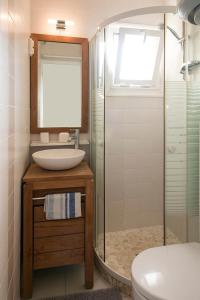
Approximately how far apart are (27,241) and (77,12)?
2079 millimetres

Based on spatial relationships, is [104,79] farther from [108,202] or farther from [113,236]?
[113,236]

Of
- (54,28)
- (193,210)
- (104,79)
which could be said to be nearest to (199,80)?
(104,79)

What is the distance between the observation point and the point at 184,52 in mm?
A: 1770

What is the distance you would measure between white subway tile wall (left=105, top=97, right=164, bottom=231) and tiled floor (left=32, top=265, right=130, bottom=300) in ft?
1.94

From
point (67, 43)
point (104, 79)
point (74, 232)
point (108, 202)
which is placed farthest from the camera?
point (108, 202)

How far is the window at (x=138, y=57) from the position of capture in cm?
224

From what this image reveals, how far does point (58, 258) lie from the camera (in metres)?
1.67

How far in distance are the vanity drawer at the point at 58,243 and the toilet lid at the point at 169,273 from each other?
2.01 ft

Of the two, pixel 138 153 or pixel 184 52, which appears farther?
pixel 138 153

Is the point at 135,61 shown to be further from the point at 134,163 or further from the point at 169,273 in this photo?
the point at 169,273

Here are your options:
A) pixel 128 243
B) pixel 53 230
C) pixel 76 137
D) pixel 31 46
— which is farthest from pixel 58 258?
pixel 31 46

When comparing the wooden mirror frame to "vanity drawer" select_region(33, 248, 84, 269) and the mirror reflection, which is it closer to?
the mirror reflection

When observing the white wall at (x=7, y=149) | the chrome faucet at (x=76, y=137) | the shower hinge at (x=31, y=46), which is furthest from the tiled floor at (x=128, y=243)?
the shower hinge at (x=31, y=46)

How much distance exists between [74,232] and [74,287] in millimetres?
451
